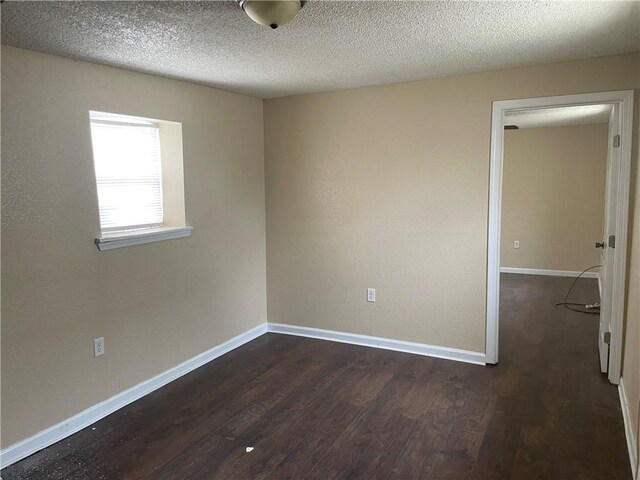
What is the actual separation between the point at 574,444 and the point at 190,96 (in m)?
3.38

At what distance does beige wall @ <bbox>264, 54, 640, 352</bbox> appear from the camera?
3.46 meters

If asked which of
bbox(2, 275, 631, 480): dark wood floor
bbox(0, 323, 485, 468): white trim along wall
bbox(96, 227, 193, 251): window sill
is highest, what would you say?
bbox(96, 227, 193, 251): window sill

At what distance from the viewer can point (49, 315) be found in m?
2.59

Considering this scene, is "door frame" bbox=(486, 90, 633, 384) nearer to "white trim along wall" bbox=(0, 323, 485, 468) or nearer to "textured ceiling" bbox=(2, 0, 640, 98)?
"textured ceiling" bbox=(2, 0, 640, 98)

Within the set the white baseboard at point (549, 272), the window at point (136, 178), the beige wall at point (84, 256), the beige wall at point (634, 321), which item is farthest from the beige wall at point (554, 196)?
the window at point (136, 178)

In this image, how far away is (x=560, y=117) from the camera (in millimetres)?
5746

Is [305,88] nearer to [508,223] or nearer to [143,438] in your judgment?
[143,438]

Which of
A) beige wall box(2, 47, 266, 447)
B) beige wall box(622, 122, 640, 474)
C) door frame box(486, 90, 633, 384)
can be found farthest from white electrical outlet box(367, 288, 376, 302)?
beige wall box(622, 122, 640, 474)

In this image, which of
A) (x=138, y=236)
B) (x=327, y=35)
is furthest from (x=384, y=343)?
(x=327, y=35)

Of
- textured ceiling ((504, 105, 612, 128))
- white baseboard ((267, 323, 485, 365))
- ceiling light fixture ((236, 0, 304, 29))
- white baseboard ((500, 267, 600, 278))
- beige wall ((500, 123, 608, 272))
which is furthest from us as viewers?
white baseboard ((500, 267, 600, 278))

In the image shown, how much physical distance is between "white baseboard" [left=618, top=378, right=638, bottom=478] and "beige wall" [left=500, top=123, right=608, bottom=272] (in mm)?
4226

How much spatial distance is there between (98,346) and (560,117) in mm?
5725

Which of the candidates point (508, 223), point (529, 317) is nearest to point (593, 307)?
point (529, 317)

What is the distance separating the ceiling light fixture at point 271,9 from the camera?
1827mm
